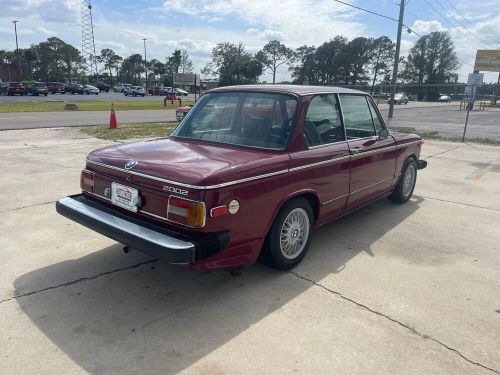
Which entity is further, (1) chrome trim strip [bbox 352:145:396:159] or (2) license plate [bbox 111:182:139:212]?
(1) chrome trim strip [bbox 352:145:396:159]

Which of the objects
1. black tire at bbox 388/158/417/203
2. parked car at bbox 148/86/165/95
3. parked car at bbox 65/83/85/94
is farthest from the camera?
parked car at bbox 148/86/165/95

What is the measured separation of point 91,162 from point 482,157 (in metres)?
10.2

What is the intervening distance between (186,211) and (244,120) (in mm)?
1389

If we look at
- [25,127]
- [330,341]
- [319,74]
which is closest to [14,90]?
[25,127]

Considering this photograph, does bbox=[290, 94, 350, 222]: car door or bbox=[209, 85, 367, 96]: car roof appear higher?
bbox=[209, 85, 367, 96]: car roof

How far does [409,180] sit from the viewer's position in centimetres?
622

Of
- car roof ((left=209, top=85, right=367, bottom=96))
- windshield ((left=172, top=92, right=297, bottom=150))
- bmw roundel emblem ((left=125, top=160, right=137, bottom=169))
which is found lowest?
bmw roundel emblem ((left=125, top=160, right=137, bottom=169))

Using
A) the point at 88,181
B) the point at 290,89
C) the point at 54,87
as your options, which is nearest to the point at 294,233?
the point at 290,89

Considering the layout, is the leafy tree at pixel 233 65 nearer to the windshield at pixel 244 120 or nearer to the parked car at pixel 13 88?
the parked car at pixel 13 88

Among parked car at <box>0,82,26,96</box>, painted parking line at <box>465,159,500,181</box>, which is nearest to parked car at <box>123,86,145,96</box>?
parked car at <box>0,82,26,96</box>

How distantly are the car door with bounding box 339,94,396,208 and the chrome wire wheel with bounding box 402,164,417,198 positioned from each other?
694 millimetres

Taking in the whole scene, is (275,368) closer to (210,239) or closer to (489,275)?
(210,239)

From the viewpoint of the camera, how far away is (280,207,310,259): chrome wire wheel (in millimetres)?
3693

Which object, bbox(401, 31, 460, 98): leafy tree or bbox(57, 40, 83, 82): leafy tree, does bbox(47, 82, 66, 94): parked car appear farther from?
bbox(401, 31, 460, 98): leafy tree
